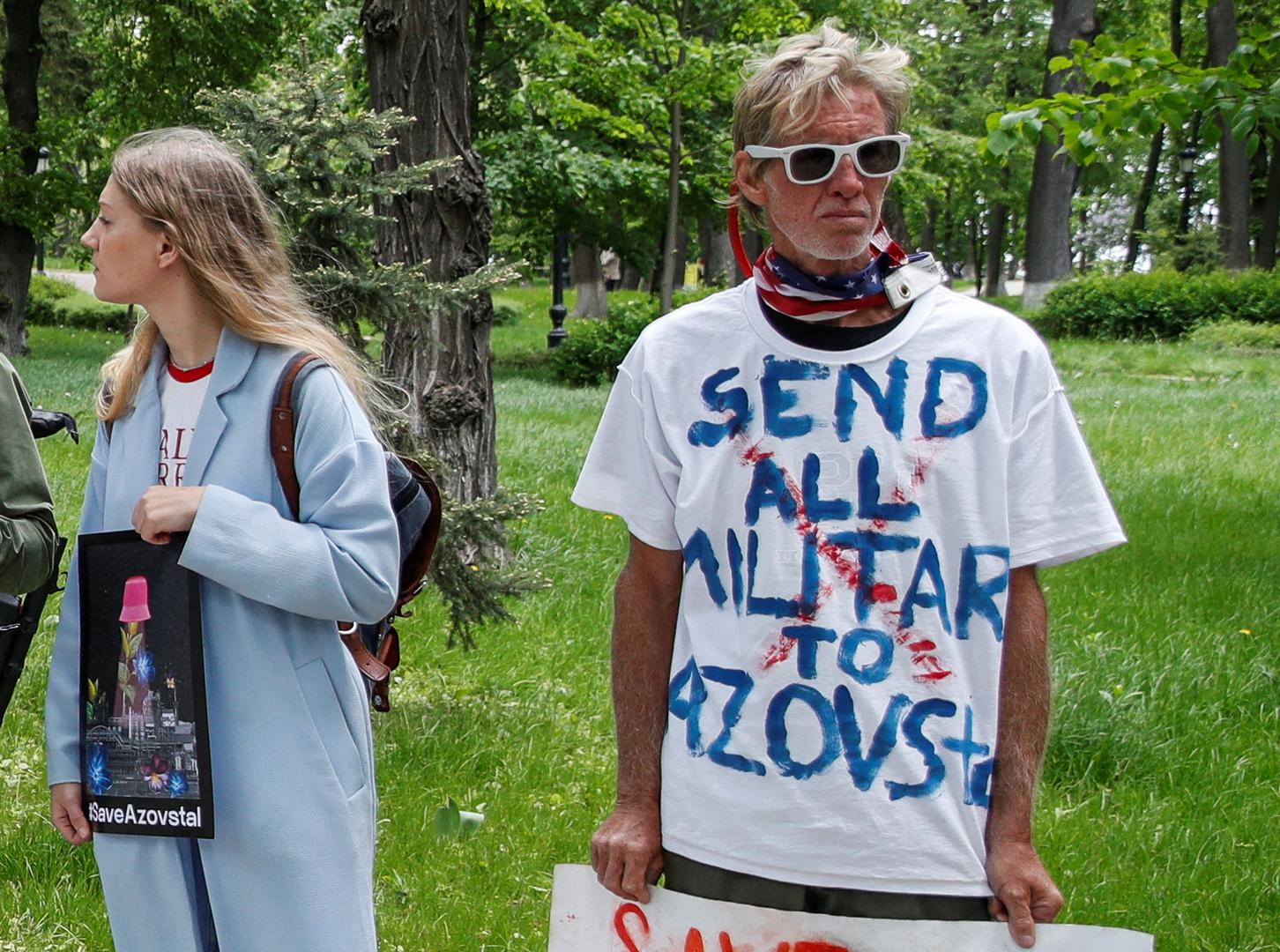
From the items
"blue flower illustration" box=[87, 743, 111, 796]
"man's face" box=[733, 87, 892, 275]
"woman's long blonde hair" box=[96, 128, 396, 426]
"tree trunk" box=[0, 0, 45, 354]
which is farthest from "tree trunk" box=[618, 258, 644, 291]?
"man's face" box=[733, 87, 892, 275]

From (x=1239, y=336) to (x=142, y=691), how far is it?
23128mm

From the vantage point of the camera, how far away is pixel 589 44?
57.2ft

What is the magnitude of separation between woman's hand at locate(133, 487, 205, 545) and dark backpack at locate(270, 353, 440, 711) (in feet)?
0.56

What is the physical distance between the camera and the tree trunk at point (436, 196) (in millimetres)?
6262

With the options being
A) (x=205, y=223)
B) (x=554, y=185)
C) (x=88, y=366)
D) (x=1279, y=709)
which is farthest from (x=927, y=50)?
(x=205, y=223)

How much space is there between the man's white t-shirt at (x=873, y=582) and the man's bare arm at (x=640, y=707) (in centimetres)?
10

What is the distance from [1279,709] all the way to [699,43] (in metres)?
12.5

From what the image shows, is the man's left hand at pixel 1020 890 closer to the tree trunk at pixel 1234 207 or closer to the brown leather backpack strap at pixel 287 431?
the brown leather backpack strap at pixel 287 431

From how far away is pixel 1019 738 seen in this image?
2148 mm

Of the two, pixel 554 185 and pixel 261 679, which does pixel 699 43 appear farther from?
pixel 261 679

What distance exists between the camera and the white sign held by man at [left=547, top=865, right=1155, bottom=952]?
202 cm

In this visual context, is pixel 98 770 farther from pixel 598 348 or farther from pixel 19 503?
pixel 598 348

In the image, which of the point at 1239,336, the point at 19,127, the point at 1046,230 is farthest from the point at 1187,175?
the point at 19,127

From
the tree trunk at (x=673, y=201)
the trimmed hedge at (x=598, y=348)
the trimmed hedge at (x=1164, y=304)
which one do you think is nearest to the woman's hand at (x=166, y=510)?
the tree trunk at (x=673, y=201)
